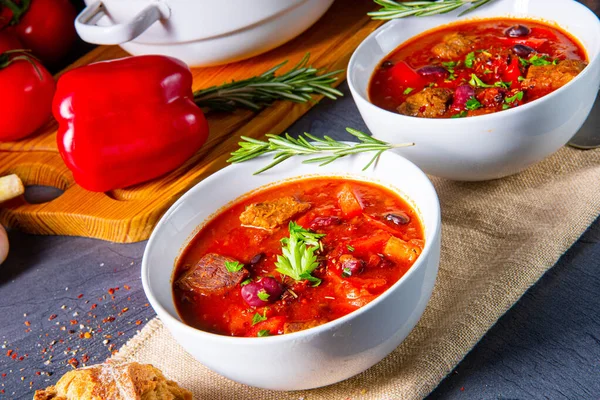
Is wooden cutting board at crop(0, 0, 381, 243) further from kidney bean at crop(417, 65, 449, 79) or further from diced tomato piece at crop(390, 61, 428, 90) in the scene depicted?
kidney bean at crop(417, 65, 449, 79)

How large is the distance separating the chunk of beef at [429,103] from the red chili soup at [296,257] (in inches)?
16.5

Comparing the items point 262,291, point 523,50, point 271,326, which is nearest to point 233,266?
point 262,291

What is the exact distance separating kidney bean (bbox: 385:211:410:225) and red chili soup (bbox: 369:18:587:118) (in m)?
0.56

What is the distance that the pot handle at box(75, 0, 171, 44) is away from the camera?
3795mm

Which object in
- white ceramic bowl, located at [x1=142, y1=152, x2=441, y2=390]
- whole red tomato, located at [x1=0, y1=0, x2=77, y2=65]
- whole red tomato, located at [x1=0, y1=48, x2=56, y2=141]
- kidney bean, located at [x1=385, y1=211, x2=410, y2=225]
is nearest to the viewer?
white ceramic bowl, located at [x1=142, y1=152, x2=441, y2=390]

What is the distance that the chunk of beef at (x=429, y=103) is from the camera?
303cm

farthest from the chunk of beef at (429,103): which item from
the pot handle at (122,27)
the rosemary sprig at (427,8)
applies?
the pot handle at (122,27)

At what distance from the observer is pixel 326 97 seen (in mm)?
4203

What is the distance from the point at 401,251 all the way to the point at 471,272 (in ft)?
1.56

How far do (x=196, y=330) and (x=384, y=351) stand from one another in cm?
58

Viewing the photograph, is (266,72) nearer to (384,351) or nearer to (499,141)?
(499,141)

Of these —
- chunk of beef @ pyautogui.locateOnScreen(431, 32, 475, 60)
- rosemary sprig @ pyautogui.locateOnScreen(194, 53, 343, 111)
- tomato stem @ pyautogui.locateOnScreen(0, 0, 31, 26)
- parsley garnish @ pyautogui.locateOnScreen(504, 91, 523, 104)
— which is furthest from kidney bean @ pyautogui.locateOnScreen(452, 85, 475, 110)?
tomato stem @ pyautogui.locateOnScreen(0, 0, 31, 26)

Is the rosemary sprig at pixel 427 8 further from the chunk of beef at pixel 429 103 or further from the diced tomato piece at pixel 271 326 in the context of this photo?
the diced tomato piece at pixel 271 326

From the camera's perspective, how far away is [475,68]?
127 inches
